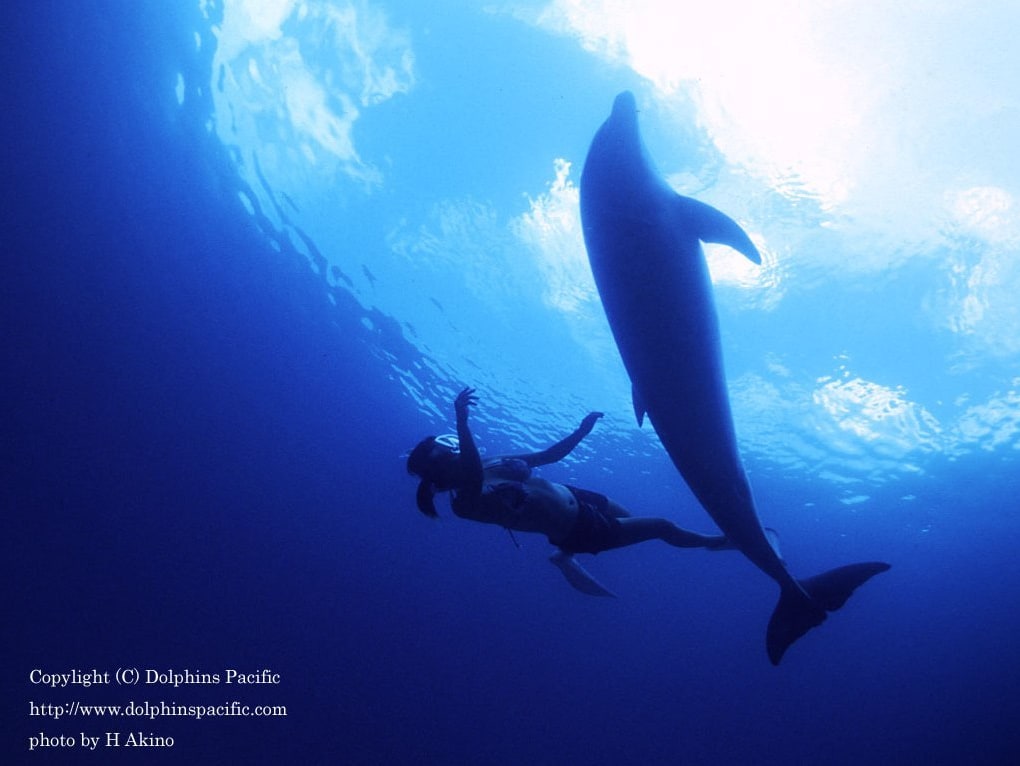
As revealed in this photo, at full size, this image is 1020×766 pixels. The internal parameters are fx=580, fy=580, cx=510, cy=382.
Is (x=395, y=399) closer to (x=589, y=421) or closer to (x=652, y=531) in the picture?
(x=652, y=531)

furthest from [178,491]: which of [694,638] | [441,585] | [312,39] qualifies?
[694,638]

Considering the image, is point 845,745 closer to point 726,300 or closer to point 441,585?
point 441,585

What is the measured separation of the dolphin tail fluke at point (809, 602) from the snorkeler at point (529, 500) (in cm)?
68

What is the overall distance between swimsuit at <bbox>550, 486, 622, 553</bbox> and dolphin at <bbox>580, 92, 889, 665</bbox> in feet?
5.51

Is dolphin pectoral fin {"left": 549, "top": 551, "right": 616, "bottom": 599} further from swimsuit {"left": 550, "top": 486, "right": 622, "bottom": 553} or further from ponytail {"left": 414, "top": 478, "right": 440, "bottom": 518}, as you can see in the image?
ponytail {"left": 414, "top": 478, "right": 440, "bottom": 518}

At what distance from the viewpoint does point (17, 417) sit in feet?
49.3

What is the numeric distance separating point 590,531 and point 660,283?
9.18 ft

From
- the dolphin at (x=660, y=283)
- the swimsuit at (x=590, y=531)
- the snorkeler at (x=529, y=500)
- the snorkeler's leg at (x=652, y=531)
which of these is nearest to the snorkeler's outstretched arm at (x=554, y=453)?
the snorkeler at (x=529, y=500)

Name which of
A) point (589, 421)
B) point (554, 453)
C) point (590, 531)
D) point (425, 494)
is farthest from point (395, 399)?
point (589, 421)

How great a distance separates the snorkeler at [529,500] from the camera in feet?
15.4

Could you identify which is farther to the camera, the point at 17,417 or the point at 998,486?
the point at 998,486

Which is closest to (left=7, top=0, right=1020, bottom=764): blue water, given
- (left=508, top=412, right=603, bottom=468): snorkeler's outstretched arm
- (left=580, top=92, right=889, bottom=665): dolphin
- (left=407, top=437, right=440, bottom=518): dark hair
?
(left=508, top=412, right=603, bottom=468): snorkeler's outstretched arm

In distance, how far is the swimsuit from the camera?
548cm

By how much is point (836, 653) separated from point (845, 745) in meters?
6.10
